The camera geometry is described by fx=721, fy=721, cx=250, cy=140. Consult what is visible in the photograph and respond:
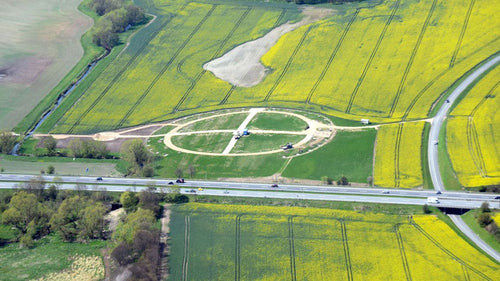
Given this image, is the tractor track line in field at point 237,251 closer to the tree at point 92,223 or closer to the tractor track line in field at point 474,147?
the tree at point 92,223

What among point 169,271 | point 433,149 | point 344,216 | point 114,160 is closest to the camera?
point 169,271

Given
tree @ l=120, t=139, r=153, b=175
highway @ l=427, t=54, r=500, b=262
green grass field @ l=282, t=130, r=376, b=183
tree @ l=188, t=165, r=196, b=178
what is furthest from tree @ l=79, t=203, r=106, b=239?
highway @ l=427, t=54, r=500, b=262

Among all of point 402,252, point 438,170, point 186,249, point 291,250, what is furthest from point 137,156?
point 402,252

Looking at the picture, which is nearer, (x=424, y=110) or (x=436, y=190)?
(x=436, y=190)

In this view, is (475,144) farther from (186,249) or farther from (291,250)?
(186,249)

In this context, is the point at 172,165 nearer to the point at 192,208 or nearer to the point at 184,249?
the point at 192,208

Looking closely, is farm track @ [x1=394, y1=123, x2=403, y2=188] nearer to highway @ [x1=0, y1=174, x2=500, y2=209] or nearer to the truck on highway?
highway @ [x1=0, y1=174, x2=500, y2=209]

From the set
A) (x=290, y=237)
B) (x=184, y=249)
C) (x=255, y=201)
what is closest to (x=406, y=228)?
(x=290, y=237)
